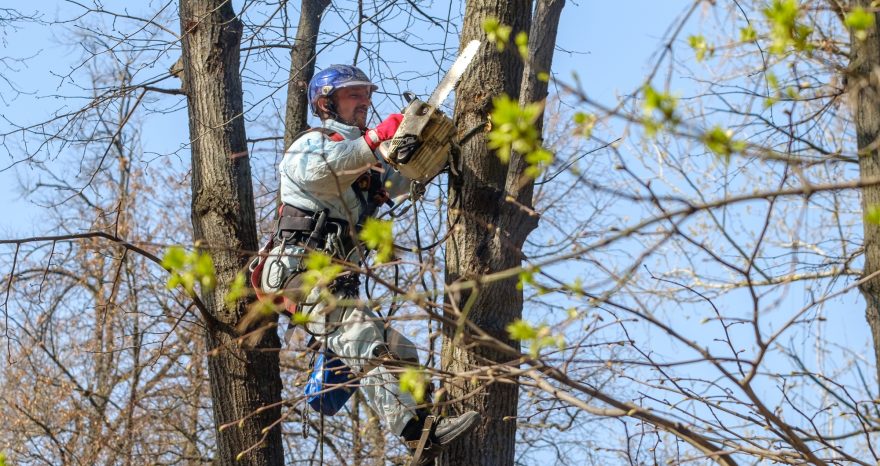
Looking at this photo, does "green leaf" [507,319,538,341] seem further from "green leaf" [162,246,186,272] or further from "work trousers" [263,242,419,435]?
"work trousers" [263,242,419,435]

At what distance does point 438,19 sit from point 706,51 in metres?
3.68

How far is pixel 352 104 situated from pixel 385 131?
2.36ft

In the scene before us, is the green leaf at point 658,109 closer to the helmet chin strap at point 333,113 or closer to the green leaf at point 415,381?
the green leaf at point 415,381

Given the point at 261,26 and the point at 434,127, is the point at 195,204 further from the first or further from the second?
the point at 434,127

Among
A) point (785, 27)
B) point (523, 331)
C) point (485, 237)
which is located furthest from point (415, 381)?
point (485, 237)

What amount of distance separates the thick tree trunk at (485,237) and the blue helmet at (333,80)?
99 cm

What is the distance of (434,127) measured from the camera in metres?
4.59

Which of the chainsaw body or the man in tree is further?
the man in tree

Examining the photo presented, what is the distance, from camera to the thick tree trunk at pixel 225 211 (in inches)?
204

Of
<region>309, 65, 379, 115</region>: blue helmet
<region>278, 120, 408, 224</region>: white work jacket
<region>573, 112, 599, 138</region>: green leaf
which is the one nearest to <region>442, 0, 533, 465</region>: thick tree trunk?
<region>278, 120, 408, 224</region>: white work jacket

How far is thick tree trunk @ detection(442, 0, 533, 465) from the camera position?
4480mm

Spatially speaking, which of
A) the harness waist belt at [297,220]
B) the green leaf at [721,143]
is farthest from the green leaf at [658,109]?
the harness waist belt at [297,220]

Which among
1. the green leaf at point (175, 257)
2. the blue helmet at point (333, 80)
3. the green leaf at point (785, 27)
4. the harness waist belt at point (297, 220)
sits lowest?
the green leaf at point (175, 257)

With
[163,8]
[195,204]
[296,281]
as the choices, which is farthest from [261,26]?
[296,281]
